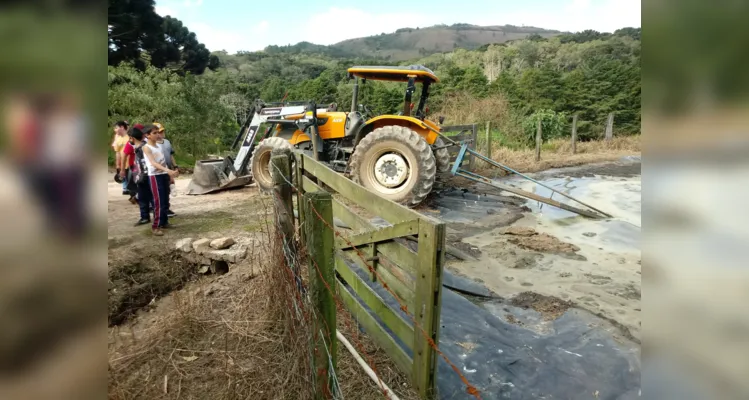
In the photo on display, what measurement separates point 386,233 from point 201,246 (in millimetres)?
2926

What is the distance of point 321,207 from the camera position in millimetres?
1691

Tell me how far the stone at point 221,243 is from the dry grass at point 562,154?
6.80 m

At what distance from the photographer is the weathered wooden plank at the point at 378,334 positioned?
2311 millimetres

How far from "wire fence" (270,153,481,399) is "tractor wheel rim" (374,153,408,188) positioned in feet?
11.3

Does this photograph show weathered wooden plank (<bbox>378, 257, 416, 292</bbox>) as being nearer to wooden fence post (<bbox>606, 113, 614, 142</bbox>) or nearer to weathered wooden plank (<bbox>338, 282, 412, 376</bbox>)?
weathered wooden plank (<bbox>338, 282, 412, 376</bbox>)

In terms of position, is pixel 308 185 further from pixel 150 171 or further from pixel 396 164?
pixel 396 164

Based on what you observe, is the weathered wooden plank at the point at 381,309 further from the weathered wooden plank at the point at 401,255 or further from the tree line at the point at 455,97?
the tree line at the point at 455,97

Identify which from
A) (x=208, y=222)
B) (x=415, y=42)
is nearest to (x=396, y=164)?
(x=208, y=222)

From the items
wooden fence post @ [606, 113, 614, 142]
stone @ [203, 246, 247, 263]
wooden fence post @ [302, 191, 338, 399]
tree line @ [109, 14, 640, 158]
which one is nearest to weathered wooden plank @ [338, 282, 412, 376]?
wooden fence post @ [302, 191, 338, 399]

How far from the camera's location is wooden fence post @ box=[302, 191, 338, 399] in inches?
67.0

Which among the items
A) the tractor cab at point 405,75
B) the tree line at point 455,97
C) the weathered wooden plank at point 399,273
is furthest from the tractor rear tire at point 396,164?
the weathered wooden plank at point 399,273
